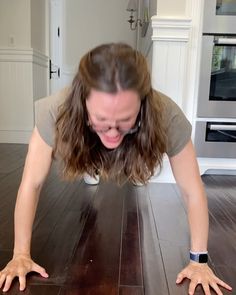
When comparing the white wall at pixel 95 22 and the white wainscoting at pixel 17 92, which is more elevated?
the white wall at pixel 95 22

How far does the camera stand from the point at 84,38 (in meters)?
4.05

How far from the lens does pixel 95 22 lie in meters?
4.00

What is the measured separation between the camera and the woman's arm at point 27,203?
0.80 m

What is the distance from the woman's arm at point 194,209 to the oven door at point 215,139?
1172 millimetres

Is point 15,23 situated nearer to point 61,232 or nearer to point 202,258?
point 61,232

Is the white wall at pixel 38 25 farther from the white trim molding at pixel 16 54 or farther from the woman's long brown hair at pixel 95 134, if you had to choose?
the woman's long brown hair at pixel 95 134

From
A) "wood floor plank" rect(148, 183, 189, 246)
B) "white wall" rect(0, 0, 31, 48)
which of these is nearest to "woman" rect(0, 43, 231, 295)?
"wood floor plank" rect(148, 183, 189, 246)

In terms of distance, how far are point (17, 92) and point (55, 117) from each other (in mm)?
2753

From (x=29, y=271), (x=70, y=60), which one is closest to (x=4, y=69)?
(x=70, y=60)

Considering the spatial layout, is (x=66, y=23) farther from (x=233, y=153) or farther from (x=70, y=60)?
(x=233, y=153)

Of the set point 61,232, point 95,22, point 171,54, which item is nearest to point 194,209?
point 61,232

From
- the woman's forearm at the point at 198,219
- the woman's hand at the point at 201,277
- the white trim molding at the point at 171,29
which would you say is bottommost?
the woman's hand at the point at 201,277

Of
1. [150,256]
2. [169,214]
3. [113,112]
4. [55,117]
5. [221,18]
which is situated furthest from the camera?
[221,18]

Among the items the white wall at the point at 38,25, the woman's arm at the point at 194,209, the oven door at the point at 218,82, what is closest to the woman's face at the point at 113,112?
the woman's arm at the point at 194,209
